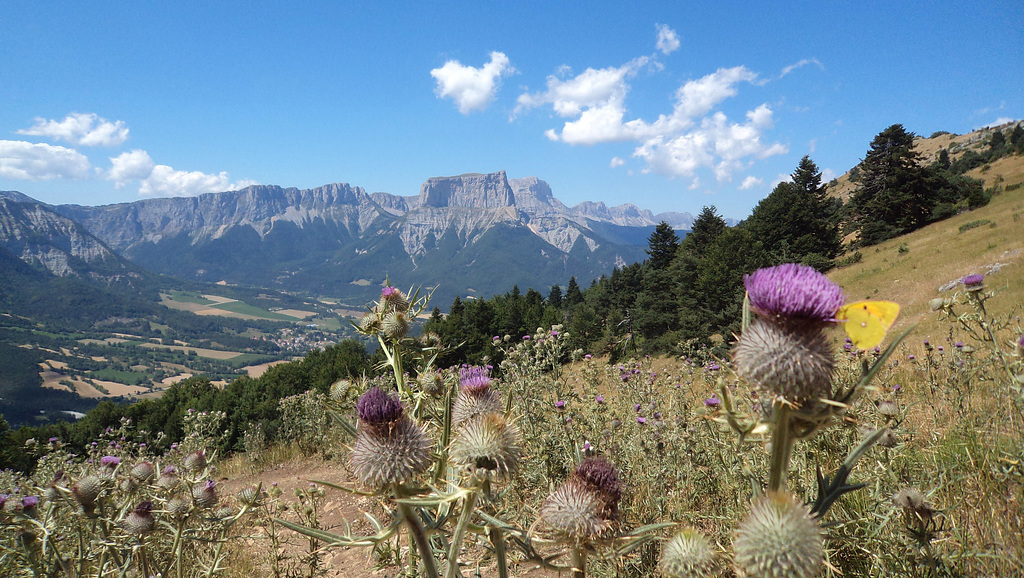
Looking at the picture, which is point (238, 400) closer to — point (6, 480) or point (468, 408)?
point (6, 480)

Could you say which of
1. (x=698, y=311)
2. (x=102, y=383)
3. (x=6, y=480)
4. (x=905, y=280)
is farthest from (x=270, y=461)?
(x=102, y=383)

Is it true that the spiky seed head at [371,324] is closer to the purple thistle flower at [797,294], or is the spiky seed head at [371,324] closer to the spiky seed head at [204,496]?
the spiky seed head at [204,496]

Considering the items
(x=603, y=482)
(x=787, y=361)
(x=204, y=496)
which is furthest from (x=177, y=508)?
(x=787, y=361)

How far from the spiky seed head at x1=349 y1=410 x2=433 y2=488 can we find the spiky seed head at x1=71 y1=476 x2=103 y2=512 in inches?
114

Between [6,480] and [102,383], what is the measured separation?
174156 millimetres

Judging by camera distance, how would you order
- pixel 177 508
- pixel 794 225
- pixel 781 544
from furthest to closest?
pixel 794 225, pixel 177 508, pixel 781 544

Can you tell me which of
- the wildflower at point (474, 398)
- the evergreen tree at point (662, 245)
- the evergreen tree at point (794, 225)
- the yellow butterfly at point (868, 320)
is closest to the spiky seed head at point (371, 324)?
the wildflower at point (474, 398)

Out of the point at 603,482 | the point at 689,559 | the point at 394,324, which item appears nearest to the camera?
the point at 689,559

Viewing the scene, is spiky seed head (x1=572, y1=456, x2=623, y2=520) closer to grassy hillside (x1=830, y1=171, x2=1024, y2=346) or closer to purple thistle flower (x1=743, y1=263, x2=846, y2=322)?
purple thistle flower (x1=743, y1=263, x2=846, y2=322)

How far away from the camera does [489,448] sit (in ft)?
7.27

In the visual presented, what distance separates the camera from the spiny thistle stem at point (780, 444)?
170 centimetres

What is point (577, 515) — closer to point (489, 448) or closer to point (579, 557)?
point (579, 557)

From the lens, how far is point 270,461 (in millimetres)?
13297

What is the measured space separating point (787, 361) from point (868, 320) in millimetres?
331
